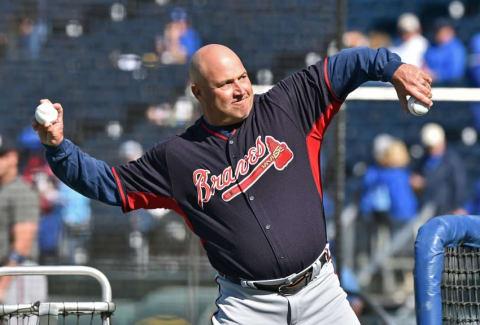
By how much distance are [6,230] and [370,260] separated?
379 cm

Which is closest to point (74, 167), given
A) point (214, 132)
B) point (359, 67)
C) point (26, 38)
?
point (214, 132)

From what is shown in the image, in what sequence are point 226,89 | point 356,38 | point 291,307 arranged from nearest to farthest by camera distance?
point 291,307
point 226,89
point 356,38

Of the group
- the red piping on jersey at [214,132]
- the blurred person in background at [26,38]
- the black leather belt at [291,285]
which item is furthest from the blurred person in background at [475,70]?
the black leather belt at [291,285]

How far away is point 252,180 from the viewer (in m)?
3.51

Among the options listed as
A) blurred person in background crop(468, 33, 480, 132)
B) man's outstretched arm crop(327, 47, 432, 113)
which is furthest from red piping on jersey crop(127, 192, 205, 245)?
blurred person in background crop(468, 33, 480, 132)

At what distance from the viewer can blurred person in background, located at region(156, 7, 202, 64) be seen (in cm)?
735

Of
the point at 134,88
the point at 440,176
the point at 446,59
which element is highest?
the point at 446,59

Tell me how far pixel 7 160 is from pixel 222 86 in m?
3.82

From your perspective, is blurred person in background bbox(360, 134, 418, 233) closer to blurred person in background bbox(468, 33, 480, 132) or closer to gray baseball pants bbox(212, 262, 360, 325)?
blurred person in background bbox(468, 33, 480, 132)

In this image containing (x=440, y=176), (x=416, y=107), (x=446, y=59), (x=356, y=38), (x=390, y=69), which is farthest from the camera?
(x=356, y=38)

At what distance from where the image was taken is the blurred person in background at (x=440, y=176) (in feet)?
28.1

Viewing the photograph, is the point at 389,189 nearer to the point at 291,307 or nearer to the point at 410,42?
the point at 410,42

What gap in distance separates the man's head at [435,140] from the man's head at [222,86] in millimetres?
5933

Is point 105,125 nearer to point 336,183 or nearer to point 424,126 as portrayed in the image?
point 336,183
